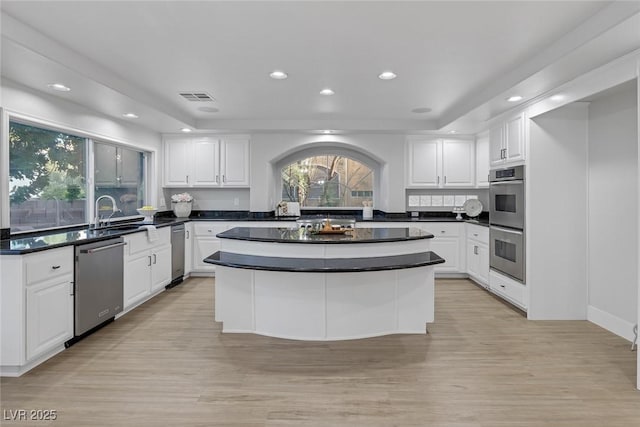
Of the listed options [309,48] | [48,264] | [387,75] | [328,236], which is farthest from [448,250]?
[48,264]

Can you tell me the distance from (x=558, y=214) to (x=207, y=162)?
16.1 feet

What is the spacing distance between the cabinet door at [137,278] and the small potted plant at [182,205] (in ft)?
5.43

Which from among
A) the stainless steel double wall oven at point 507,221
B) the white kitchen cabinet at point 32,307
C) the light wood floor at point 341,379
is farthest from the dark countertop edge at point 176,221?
the light wood floor at point 341,379

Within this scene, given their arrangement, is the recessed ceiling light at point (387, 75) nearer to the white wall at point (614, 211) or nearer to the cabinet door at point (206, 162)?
the white wall at point (614, 211)

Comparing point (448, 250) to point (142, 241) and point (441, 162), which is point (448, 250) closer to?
point (441, 162)

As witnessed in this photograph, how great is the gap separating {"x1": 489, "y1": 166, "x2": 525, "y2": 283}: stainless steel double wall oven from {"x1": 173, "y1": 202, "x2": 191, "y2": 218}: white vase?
4523 mm

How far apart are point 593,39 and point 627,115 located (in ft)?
4.58

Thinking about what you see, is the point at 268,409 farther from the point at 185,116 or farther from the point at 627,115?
the point at 185,116

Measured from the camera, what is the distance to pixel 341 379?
265cm

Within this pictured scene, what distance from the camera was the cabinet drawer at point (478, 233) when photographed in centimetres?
507

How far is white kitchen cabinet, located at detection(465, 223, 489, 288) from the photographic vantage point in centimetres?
509

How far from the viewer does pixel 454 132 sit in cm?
588

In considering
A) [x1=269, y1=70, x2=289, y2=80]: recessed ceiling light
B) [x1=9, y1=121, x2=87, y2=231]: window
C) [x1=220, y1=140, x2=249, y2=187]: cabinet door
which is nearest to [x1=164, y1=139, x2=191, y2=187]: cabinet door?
[x1=220, y1=140, x2=249, y2=187]: cabinet door

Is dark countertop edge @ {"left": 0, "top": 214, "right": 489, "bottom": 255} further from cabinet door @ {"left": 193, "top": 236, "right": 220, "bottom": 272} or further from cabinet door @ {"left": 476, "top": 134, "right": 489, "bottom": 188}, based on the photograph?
cabinet door @ {"left": 476, "top": 134, "right": 489, "bottom": 188}
